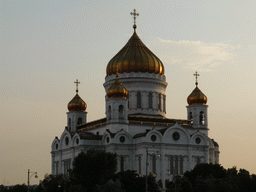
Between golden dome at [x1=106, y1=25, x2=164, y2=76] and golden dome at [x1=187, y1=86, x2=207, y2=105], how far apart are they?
184 inches

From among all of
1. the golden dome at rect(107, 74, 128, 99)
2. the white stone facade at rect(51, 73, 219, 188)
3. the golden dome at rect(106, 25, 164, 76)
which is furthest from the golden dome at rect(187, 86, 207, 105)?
the golden dome at rect(107, 74, 128, 99)

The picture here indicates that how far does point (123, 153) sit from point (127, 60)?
41.9 feet

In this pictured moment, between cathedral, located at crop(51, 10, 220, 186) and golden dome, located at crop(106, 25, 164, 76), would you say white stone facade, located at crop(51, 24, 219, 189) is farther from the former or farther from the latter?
golden dome, located at crop(106, 25, 164, 76)

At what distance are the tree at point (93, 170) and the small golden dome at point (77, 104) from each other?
764 inches

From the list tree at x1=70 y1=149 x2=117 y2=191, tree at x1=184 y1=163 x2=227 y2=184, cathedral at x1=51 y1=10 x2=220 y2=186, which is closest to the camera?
tree at x1=70 y1=149 x2=117 y2=191

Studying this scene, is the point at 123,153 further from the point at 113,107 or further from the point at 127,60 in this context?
the point at 127,60

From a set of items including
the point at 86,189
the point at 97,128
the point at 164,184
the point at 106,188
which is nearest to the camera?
the point at 106,188

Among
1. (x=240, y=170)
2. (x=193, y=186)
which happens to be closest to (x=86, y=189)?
(x=193, y=186)

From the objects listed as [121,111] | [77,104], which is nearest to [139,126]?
[121,111]

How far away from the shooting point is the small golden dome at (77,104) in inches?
3135

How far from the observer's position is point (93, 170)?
196 feet

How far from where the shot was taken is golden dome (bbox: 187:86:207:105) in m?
76.6

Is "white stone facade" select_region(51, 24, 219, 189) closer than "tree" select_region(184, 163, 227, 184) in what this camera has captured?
No

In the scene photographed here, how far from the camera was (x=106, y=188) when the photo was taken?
53.3m
